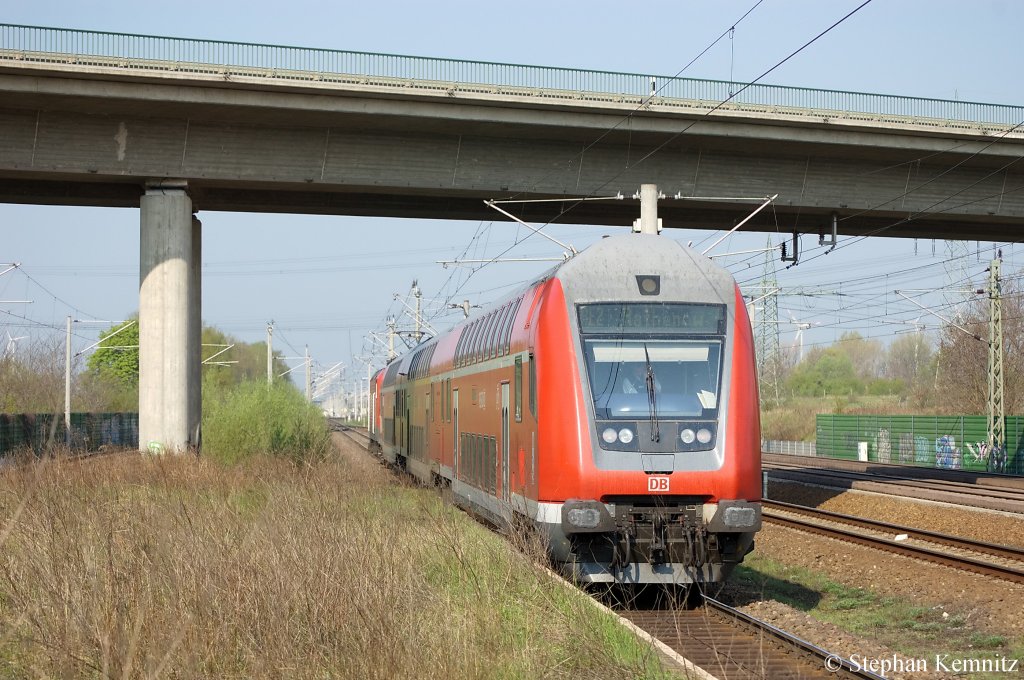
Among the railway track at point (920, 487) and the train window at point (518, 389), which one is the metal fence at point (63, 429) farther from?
the railway track at point (920, 487)

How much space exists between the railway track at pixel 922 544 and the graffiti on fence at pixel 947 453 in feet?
75.0

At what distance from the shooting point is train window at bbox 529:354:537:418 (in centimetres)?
1233

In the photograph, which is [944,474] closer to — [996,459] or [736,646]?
[996,459]

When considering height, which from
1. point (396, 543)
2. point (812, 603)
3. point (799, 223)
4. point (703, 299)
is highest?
point (799, 223)

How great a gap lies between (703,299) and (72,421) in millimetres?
39709

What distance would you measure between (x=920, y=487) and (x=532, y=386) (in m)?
18.9

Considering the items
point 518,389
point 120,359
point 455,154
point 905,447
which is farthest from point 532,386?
point 120,359

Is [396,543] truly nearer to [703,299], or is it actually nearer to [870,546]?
[703,299]

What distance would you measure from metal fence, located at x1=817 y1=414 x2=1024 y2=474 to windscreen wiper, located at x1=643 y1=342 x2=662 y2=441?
107ft

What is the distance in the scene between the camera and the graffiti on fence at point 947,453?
4366 centimetres

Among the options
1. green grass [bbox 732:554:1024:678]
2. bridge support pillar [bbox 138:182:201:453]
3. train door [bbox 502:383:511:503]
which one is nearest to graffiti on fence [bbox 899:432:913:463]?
bridge support pillar [bbox 138:182:201:453]

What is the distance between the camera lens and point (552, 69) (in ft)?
82.3

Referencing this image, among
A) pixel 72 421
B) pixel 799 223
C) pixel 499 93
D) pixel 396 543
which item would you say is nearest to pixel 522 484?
pixel 396 543

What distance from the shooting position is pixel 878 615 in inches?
470
